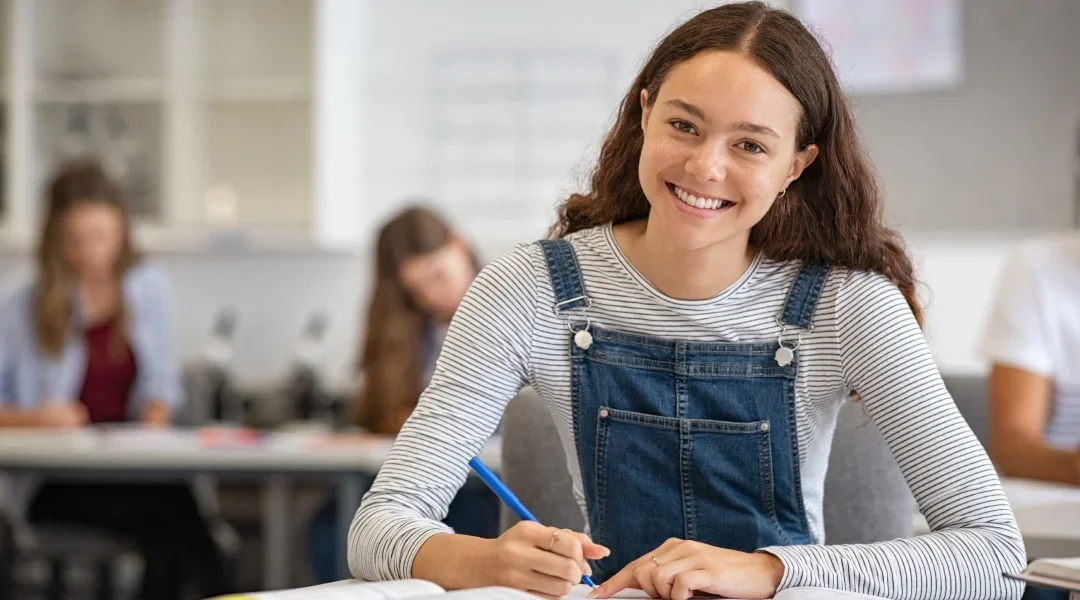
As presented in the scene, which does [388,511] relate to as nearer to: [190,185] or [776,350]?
[776,350]

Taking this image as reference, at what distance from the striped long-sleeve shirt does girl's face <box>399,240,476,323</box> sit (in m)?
1.58

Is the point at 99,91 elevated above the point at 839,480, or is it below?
above

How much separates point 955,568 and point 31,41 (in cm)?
430

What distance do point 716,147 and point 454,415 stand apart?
391 millimetres

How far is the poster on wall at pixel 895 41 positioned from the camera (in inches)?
157

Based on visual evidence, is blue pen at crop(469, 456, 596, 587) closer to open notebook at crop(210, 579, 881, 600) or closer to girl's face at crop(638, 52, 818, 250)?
open notebook at crop(210, 579, 881, 600)

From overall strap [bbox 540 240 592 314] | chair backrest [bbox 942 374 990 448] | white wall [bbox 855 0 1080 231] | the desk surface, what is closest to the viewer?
overall strap [bbox 540 240 592 314]

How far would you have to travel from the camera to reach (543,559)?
1017mm

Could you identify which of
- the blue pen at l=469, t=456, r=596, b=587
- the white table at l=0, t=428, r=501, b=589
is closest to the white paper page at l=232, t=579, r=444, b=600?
the blue pen at l=469, t=456, r=596, b=587

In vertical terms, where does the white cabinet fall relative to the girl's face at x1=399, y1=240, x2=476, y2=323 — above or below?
above

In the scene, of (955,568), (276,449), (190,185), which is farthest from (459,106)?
(955,568)

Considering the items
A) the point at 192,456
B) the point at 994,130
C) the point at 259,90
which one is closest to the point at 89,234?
the point at 192,456

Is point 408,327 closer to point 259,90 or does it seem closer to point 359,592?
point 259,90

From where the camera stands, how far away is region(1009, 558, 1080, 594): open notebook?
35.9 inches
